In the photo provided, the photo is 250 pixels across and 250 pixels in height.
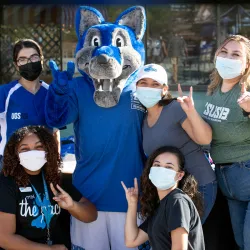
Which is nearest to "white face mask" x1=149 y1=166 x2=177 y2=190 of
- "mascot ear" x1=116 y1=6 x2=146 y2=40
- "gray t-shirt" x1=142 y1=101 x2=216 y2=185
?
"gray t-shirt" x1=142 y1=101 x2=216 y2=185

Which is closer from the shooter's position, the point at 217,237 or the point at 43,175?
the point at 43,175

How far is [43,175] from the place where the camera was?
2.98 metres

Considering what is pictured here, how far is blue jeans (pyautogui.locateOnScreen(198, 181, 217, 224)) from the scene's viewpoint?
2893 millimetres

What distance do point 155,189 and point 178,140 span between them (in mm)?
321

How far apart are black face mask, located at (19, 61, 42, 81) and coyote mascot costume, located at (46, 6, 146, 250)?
357 mm

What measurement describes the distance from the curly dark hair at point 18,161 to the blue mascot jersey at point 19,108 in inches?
15.8

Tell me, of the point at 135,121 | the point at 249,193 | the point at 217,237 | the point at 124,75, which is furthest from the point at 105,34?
the point at 217,237

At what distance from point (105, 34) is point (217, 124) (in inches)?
37.2

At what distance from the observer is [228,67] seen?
279 centimetres

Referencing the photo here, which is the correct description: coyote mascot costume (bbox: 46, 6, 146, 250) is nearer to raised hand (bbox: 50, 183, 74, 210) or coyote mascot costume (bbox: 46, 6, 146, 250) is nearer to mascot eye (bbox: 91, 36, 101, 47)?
mascot eye (bbox: 91, 36, 101, 47)

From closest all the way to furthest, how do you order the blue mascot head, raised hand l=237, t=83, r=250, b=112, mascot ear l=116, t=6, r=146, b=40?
raised hand l=237, t=83, r=250, b=112, the blue mascot head, mascot ear l=116, t=6, r=146, b=40

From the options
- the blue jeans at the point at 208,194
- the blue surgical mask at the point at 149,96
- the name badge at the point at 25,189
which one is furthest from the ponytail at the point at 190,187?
the name badge at the point at 25,189

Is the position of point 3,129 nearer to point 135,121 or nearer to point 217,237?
point 135,121

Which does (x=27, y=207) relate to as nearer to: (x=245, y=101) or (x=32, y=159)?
(x=32, y=159)
